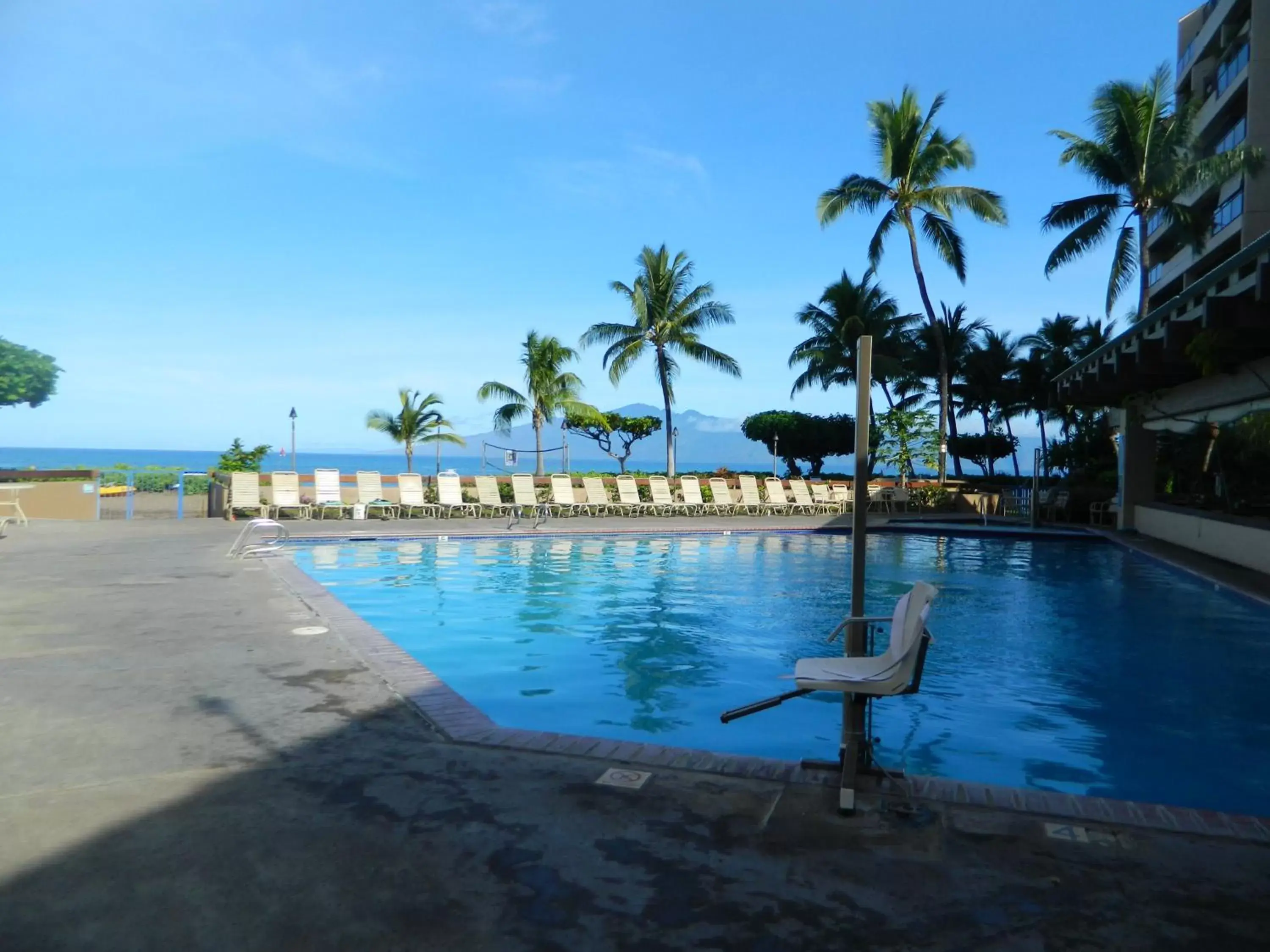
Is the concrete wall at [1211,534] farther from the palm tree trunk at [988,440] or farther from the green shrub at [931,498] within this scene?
the palm tree trunk at [988,440]

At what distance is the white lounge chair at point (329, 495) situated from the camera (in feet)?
57.8

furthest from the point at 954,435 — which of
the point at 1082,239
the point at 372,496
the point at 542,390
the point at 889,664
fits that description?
the point at 889,664

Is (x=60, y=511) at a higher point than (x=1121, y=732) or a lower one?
higher

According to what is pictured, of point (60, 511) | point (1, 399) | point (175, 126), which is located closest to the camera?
point (175, 126)

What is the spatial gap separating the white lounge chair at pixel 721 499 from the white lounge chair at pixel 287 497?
29.1 ft

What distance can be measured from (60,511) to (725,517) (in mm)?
13600

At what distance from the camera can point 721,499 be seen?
70.3ft

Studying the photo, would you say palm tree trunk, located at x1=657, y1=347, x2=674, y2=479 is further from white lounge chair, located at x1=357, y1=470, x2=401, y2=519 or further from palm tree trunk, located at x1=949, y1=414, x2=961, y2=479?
white lounge chair, located at x1=357, y1=470, x2=401, y2=519

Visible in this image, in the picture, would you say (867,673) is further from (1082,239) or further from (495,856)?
(1082,239)

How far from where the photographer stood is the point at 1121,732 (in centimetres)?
564

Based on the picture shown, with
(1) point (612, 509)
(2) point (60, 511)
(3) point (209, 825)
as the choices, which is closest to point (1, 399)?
(2) point (60, 511)

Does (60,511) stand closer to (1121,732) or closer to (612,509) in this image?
A: (612,509)

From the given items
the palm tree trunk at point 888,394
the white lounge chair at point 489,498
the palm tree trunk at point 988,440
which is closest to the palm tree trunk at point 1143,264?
the palm tree trunk at point 888,394

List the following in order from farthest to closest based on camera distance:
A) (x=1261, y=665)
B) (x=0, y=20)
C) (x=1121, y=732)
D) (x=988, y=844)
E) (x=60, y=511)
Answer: (x=60, y=511) < (x=0, y=20) < (x=1261, y=665) < (x=1121, y=732) < (x=988, y=844)
